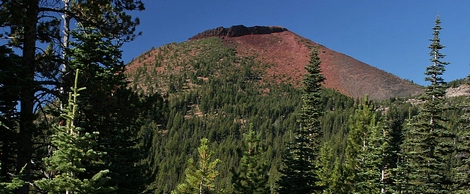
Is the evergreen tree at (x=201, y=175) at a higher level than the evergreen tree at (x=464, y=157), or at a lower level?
lower

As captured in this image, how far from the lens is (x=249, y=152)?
25984 millimetres

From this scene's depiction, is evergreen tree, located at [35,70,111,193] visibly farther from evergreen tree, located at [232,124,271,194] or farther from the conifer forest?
evergreen tree, located at [232,124,271,194]

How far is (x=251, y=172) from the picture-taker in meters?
26.6

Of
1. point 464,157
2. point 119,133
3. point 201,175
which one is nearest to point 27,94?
point 119,133

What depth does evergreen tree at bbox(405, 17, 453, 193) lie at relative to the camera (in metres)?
23.0

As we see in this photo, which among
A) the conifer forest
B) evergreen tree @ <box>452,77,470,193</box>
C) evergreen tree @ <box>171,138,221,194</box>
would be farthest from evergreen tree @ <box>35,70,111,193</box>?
evergreen tree @ <box>171,138,221,194</box>

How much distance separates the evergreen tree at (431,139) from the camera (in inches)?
907

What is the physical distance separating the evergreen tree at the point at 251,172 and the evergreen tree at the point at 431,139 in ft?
29.9

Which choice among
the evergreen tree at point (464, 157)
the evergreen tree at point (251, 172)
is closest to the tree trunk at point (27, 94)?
the evergreen tree at point (251, 172)

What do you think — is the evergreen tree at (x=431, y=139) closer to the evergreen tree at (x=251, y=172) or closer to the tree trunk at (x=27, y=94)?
the evergreen tree at (x=251, y=172)

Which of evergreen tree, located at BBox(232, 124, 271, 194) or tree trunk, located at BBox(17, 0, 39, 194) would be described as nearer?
tree trunk, located at BBox(17, 0, 39, 194)

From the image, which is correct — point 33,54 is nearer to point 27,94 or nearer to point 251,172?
point 27,94

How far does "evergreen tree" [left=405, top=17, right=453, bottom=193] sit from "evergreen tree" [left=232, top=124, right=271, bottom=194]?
912 centimetres

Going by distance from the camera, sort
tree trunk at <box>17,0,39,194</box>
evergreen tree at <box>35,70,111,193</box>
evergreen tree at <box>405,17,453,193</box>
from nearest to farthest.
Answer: evergreen tree at <box>35,70,111,193</box>, tree trunk at <box>17,0,39,194</box>, evergreen tree at <box>405,17,453,193</box>
